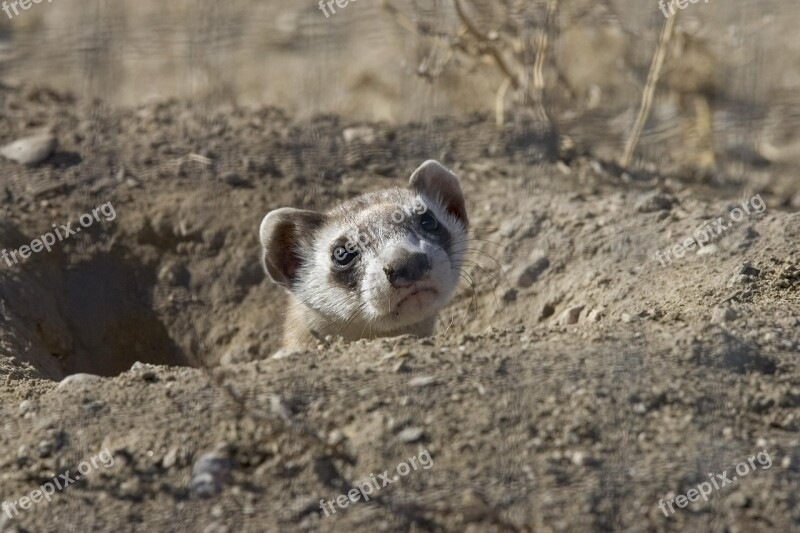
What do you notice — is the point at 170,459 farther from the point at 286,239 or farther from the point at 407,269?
the point at 286,239

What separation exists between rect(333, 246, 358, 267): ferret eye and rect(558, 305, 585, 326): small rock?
47.4 inches

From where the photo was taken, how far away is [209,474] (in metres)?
3.48

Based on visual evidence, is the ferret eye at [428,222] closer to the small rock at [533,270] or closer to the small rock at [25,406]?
the small rock at [533,270]

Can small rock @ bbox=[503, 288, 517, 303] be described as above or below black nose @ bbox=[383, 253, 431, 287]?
below

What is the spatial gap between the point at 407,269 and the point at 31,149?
3305mm

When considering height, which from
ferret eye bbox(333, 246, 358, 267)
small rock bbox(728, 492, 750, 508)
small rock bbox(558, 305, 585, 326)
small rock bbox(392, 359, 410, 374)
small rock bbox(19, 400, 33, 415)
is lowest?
small rock bbox(558, 305, 585, 326)

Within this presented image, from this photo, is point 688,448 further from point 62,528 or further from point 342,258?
point 342,258

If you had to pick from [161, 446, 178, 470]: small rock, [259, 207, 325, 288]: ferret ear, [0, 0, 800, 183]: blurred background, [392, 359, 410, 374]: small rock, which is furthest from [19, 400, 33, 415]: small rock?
[0, 0, 800, 183]: blurred background

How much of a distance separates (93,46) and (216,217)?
2.41 metres

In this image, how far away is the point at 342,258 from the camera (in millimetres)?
5574

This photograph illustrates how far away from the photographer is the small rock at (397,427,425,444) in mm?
3521

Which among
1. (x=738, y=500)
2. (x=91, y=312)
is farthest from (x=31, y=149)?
(x=738, y=500)

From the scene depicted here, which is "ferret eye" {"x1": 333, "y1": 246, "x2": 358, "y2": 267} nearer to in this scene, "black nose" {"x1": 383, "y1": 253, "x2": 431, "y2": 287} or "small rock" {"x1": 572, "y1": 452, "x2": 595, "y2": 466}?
"black nose" {"x1": 383, "y1": 253, "x2": 431, "y2": 287}

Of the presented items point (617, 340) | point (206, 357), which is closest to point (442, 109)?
point (206, 357)
